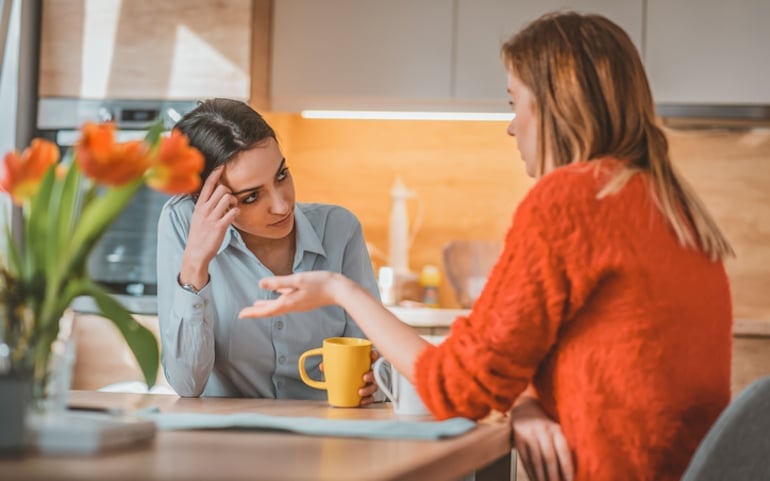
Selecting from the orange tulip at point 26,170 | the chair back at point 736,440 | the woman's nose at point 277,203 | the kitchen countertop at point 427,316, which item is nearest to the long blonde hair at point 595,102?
the chair back at point 736,440

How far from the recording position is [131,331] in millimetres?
1121

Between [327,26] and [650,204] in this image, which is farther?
[327,26]

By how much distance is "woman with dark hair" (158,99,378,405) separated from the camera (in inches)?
69.2

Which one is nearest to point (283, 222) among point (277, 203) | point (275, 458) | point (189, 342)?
point (277, 203)

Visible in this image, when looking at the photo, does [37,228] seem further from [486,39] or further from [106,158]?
[486,39]

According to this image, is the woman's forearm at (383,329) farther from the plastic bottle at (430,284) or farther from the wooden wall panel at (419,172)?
the wooden wall panel at (419,172)

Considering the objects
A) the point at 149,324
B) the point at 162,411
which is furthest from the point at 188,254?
the point at 149,324

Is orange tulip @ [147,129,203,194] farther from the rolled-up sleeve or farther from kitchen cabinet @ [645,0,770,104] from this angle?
kitchen cabinet @ [645,0,770,104]

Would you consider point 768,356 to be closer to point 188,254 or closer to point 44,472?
point 188,254

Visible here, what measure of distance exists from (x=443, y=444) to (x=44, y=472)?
0.47 meters

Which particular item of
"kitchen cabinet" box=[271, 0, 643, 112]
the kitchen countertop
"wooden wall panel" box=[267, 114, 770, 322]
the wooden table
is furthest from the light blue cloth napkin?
"wooden wall panel" box=[267, 114, 770, 322]

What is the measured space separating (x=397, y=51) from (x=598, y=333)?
2.16 metres

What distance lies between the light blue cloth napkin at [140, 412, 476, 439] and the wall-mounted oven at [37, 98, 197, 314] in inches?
80.1

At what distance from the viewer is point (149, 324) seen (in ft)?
10.6
